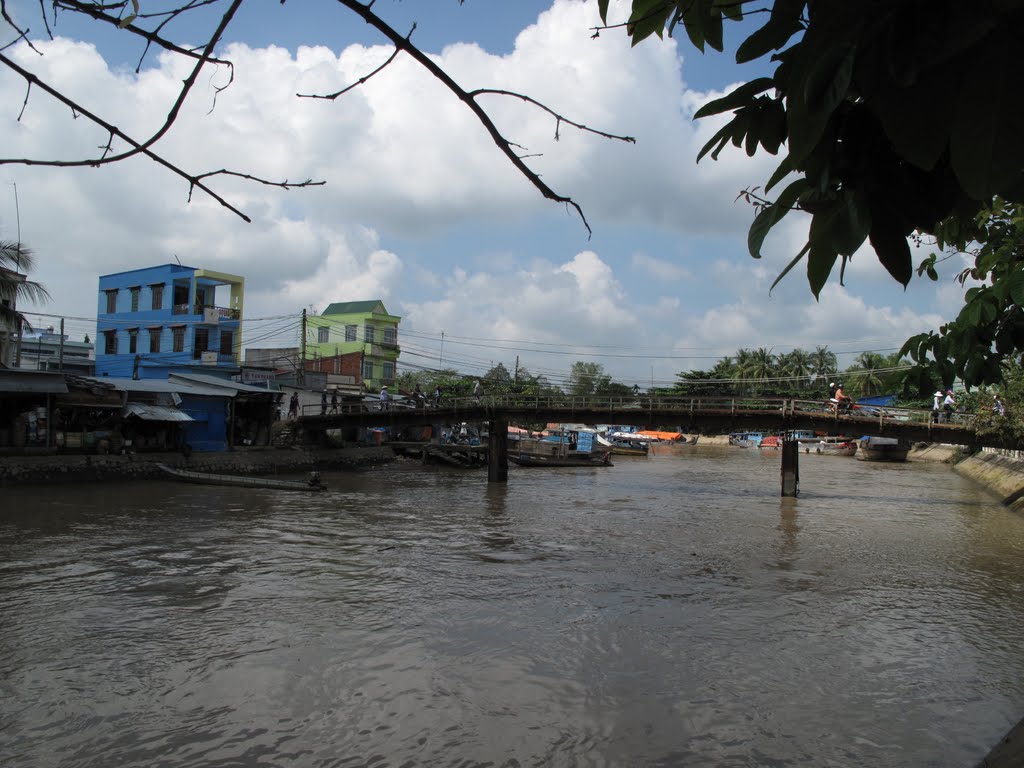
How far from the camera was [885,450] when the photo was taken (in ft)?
166

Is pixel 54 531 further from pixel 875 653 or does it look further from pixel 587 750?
pixel 875 653

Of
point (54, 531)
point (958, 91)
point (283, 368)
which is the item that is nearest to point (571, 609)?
point (958, 91)

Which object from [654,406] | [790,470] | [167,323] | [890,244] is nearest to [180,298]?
[167,323]

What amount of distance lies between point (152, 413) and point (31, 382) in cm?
411

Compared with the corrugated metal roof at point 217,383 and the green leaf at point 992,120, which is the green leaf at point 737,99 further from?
the corrugated metal roof at point 217,383

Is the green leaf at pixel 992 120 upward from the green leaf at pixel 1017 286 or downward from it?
downward

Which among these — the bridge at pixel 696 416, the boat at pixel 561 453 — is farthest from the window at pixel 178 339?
the boat at pixel 561 453

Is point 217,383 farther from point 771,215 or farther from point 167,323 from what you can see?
point 771,215

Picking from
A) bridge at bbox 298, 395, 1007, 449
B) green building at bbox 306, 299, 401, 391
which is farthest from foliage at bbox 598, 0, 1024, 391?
green building at bbox 306, 299, 401, 391

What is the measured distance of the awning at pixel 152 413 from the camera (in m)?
26.0

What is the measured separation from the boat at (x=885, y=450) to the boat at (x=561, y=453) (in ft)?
64.0

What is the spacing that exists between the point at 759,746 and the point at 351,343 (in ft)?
164

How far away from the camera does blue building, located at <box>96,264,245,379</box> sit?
35.2 meters

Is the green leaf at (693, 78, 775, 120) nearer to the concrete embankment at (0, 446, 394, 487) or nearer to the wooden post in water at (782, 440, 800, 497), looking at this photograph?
the concrete embankment at (0, 446, 394, 487)
